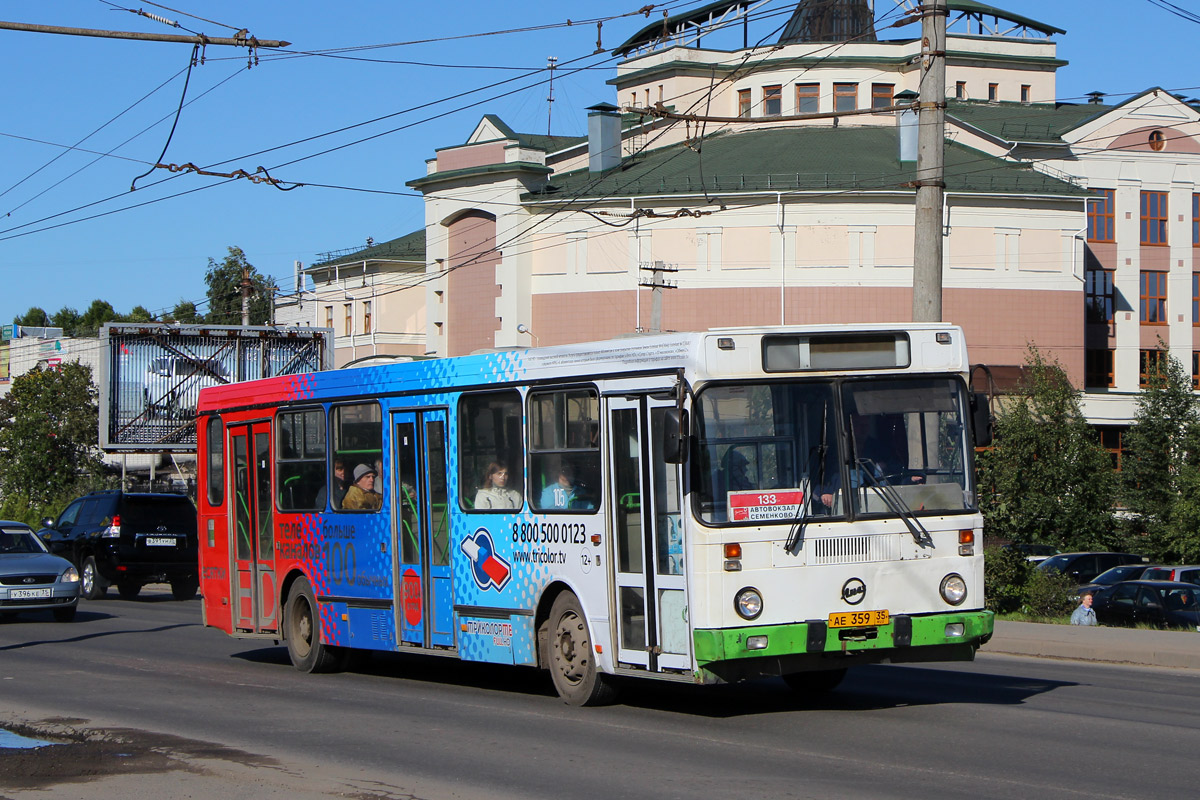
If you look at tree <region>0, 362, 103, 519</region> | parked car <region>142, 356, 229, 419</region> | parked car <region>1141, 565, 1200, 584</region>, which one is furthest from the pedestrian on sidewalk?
tree <region>0, 362, 103, 519</region>

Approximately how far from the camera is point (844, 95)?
69312 millimetres

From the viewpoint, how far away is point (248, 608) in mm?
16266

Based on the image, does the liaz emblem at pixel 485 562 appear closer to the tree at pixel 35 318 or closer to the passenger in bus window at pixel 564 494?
the passenger in bus window at pixel 564 494

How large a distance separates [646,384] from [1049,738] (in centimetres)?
365

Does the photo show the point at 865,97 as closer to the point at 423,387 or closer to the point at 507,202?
the point at 507,202

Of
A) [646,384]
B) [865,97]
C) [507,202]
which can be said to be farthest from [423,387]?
[865,97]

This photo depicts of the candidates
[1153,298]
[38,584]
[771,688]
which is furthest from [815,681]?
[1153,298]

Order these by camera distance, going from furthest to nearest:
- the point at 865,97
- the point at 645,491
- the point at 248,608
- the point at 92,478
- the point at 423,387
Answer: the point at 865,97
the point at 92,478
the point at 248,608
the point at 423,387
the point at 645,491

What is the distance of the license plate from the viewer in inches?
409

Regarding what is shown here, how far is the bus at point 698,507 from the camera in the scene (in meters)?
10.3

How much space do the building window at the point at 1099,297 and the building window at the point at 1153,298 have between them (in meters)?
1.64

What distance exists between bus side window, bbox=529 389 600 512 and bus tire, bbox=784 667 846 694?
242 cm

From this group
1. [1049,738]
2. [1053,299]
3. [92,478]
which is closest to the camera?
A: [1049,738]

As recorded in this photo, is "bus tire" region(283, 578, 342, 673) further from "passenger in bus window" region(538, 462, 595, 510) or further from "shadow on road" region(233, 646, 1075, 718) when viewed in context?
"passenger in bus window" region(538, 462, 595, 510)
